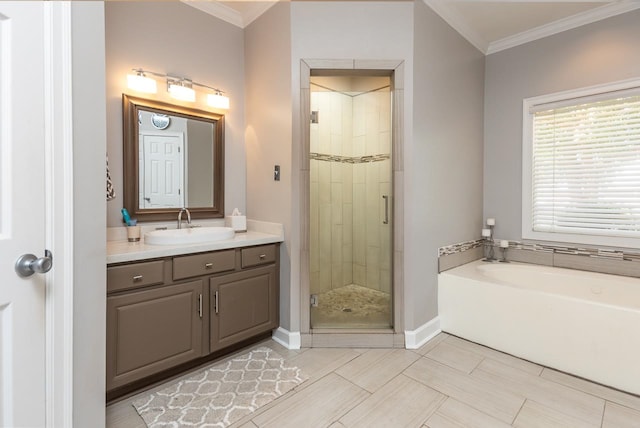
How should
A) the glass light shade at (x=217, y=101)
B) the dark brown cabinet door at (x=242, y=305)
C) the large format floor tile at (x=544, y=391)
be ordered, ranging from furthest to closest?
the glass light shade at (x=217, y=101), the dark brown cabinet door at (x=242, y=305), the large format floor tile at (x=544, y=391)

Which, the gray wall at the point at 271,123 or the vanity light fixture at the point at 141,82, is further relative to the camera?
the gray wall at the point at 271,123

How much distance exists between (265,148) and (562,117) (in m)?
2.77

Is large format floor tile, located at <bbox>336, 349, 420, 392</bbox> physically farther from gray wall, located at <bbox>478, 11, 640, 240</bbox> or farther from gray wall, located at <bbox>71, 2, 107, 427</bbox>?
gray wall, located at <bbox>478, 11, 640, 240</bbox>

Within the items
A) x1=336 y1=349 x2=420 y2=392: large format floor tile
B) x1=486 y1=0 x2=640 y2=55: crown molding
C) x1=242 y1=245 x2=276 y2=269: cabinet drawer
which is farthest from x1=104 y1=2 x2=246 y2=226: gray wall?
x1=486 y1=0 x2=640 y2=55: crown molding

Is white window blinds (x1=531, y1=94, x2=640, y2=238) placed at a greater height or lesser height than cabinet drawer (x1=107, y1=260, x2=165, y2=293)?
greater

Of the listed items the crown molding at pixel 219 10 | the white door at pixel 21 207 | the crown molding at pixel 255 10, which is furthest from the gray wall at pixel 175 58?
the white door at pixel 21 207

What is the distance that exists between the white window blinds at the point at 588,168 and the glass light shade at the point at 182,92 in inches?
125

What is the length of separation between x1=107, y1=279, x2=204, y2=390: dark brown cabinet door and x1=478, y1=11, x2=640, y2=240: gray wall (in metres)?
3.05

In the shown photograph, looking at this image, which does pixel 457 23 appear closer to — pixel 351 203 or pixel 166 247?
pixel 351 203

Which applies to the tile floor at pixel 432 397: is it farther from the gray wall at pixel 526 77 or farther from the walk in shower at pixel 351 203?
the gray wall at pixel 526 77

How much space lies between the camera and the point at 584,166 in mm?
2768

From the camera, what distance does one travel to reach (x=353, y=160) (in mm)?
3018

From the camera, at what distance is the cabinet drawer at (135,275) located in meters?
1.66

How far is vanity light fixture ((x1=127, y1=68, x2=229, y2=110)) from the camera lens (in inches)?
86.7
